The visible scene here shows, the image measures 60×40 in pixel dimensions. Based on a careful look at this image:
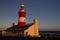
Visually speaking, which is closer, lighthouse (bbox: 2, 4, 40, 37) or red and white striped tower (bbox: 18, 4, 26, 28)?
lighthouse (bbox: 2, 4, 40, 37)

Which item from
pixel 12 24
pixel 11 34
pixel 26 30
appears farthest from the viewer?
pixel 12 24

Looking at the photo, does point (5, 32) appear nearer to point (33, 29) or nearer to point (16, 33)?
point (16, 33)

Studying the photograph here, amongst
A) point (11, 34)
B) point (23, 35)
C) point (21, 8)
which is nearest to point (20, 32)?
point (23, 35)

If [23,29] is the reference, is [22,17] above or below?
above

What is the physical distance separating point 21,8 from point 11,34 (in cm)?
405

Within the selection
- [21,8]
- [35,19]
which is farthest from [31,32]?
[21,8]

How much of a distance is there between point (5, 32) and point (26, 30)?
415cm

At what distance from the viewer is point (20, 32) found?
21.2 m

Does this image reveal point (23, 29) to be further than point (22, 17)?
No

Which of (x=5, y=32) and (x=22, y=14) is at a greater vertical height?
(x=22, y=14)

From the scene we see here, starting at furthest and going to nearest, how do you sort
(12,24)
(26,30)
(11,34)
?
1. (12,24)
2. (11,34)
3. (26,30)

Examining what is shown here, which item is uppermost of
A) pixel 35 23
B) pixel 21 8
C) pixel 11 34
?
pixel 21 8

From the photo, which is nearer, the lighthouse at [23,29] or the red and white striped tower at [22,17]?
the lighthouse at [23,29]

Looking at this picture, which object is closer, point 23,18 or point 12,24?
point 23,18
